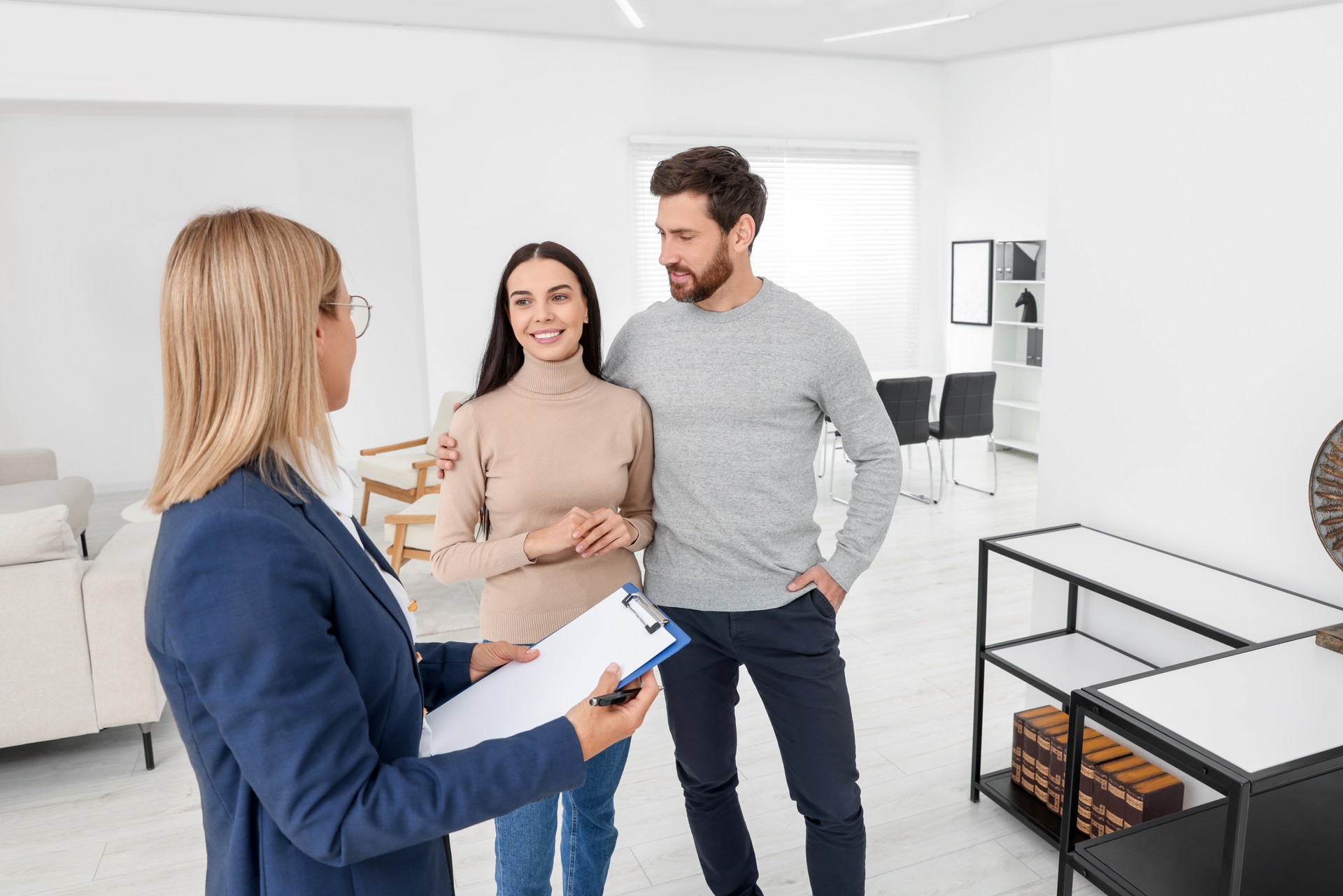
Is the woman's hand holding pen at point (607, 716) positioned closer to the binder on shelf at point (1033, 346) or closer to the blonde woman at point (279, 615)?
the blonde woman at point (279, 615)

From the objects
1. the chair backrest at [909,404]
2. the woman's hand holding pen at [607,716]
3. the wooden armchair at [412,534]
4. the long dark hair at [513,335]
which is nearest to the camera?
the woman's hand holding pen at [607,716]

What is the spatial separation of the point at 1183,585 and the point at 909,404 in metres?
3.87

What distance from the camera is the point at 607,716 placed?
1.04 metres

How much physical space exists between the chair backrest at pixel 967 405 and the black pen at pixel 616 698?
16.9ft

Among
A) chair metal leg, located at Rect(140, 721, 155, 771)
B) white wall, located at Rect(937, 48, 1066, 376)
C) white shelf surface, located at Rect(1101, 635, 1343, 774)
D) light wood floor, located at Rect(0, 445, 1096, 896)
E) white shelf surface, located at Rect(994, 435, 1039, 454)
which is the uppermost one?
white wall, located at Rect(937, 48, 1066, 376)

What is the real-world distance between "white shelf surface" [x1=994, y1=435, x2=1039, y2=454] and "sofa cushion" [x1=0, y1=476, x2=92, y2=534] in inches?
243

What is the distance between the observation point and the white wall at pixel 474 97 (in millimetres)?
5480

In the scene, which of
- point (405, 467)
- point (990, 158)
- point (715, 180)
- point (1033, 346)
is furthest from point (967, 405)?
point (715, 180)

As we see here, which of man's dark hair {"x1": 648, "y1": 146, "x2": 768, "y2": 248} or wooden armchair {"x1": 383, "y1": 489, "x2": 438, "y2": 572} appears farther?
wooden armchair {"x1": 383, "y1": 489, "x2": 438, "y2": 572}

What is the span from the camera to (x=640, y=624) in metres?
1.19

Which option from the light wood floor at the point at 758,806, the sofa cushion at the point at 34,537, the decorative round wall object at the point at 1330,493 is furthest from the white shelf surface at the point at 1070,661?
the sofa cushion at the point at 34,537

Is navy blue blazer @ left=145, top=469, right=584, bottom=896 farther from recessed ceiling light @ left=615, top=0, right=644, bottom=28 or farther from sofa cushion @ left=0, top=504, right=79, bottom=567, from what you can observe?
recessed ceiling light @ left=615, top=0, right=644, bottom=28

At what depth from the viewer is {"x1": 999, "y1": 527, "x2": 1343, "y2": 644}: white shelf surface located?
1871mm

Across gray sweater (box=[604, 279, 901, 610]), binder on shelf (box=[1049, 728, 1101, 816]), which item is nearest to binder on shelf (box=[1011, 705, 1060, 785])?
binder on shelf (box=[1049, 728, 1101, 816])
